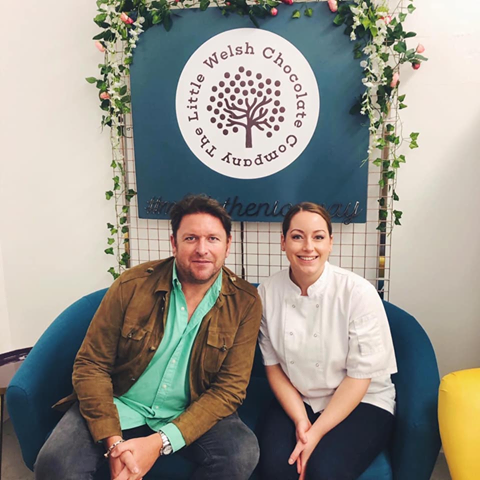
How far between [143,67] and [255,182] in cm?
76

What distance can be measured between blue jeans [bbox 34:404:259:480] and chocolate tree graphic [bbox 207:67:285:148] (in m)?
1.27

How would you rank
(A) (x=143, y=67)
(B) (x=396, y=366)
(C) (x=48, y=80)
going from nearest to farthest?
1. (B) (x=396, y=366)
2. (A) (x=143, y=67)
3. (C) (x=48, y=80)

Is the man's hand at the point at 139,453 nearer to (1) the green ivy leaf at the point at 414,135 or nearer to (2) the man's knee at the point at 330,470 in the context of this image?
(2) the man's knee at the point at 330,470

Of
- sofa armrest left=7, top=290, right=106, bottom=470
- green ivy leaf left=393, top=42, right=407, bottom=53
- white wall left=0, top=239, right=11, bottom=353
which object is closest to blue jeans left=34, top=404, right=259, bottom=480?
sofa armrest left=7, top=290, right=106, bottom=470

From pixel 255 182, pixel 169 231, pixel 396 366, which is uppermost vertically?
pixel 255 182

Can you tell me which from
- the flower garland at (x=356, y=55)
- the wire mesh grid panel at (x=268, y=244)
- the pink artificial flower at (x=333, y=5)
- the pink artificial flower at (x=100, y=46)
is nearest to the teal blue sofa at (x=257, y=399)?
the wire mesh grid panel at (x=268, y=244)

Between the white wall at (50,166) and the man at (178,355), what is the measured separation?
2.92 ft

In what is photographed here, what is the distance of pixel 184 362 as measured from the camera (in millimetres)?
1688

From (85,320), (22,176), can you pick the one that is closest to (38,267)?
(22,176)

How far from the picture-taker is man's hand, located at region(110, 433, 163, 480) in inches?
58.2

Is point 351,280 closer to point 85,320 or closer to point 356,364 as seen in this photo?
point 356,364

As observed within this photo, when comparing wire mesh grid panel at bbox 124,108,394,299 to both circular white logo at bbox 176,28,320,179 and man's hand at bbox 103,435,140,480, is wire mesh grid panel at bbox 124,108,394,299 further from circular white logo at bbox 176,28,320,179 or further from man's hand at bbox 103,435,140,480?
man's hand at bbox 103,435,140,480

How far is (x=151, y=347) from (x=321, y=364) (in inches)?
24.5

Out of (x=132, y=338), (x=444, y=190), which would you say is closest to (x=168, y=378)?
(x=132, y=338)
